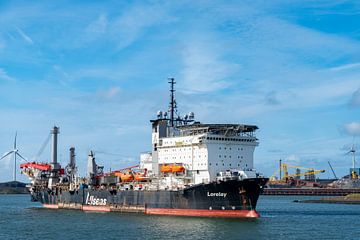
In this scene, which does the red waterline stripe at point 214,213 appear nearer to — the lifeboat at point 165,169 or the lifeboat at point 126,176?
the lifeboat at point 165,169

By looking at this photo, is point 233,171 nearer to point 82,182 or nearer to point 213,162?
point 213,162

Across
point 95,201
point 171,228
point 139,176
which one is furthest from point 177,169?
point 95,201

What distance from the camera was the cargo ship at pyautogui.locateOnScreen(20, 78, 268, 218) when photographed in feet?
127

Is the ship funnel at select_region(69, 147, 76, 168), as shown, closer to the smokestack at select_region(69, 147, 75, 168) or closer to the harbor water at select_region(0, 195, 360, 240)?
the smokestack at select_region(69, 147, 75, 168)

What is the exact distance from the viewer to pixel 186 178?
4166 cm

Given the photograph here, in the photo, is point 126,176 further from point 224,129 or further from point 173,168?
Result: point 224,129

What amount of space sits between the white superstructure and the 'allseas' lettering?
6794 mm

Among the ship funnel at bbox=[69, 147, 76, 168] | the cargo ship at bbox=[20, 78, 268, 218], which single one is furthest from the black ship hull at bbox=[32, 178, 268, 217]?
the ship funnel at bbox=[69, 147, 76, 168]

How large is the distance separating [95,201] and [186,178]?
11930 millimetres

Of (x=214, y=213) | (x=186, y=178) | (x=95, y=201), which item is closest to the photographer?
(x=214, y=213)

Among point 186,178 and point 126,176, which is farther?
point 126,176

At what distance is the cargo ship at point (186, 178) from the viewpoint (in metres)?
38.6

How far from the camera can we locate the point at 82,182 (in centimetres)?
5391

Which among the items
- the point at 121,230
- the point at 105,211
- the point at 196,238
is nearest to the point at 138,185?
the point at 105,211
